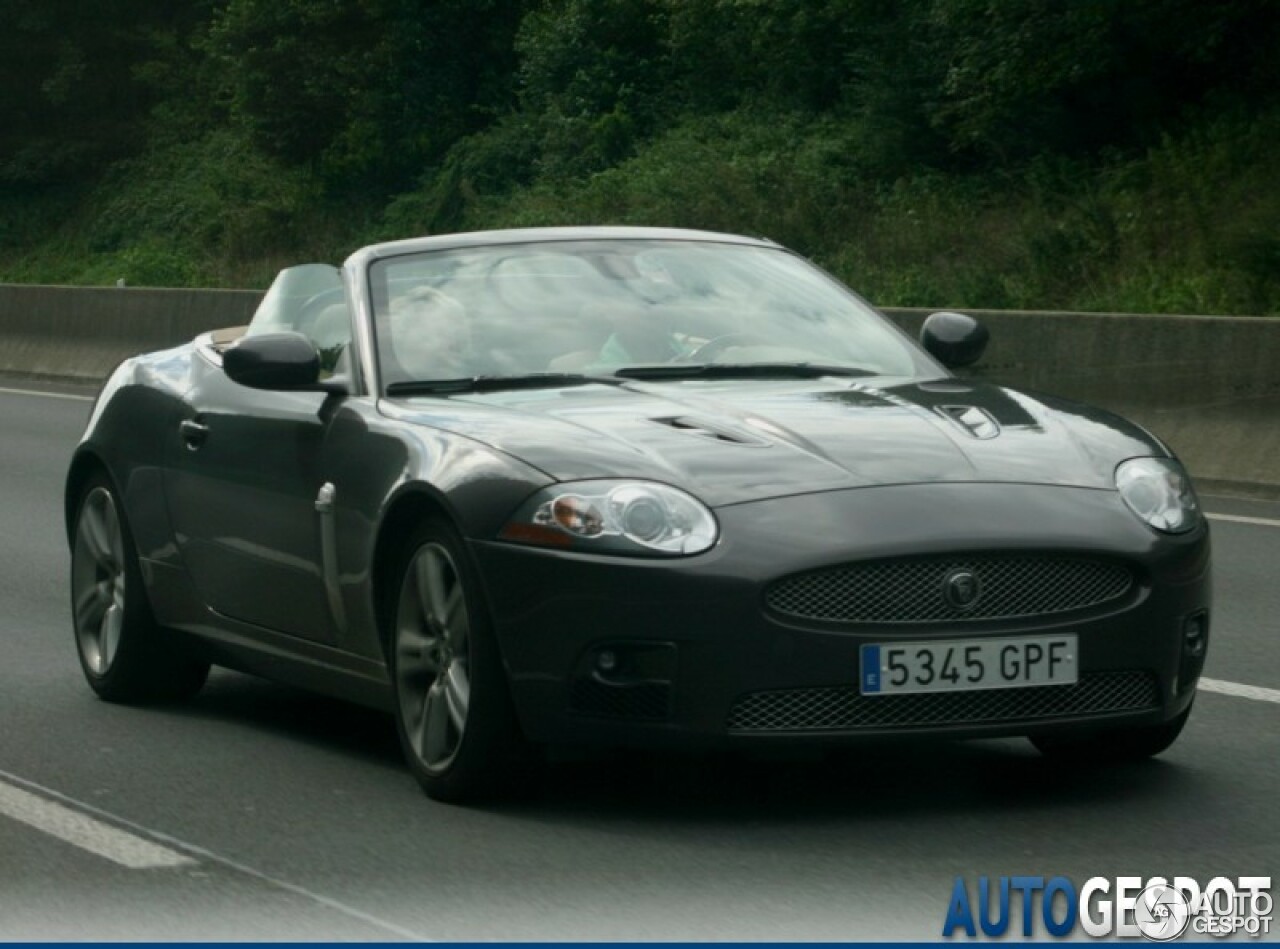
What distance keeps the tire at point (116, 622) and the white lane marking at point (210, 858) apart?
3.96 ft

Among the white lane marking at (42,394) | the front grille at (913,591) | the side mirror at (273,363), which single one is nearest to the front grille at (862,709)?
the front grille at (913,591)

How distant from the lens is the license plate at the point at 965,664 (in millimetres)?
6422

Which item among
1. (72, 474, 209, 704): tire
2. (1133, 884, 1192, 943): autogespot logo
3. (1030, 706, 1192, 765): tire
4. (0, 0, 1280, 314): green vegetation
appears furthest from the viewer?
(0, 0, 1280, 314): green vegetation

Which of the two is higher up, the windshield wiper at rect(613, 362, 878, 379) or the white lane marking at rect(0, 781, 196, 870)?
the windshield wiper at rect(613, 362, 878, 379)

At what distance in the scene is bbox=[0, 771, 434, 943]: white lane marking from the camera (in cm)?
560

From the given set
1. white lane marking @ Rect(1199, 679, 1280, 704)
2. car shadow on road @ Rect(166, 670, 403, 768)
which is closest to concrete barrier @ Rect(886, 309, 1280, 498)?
white lane marking @ Rect(1199, 679, 1280, 704)

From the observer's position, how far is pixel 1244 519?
13820mm

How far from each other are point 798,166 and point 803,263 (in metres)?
25.4

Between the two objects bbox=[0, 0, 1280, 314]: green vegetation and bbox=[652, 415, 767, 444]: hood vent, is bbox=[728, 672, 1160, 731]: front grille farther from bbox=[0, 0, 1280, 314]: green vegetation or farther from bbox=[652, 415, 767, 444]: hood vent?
bbox=[0, 0, 1280, 314]: green vegetation

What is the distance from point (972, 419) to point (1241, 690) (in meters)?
2.00

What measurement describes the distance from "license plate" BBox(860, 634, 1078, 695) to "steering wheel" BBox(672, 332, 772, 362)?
5.13 feet

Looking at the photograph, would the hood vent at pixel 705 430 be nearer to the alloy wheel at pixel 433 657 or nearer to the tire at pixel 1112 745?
the alloy wheel at pixel 433 657

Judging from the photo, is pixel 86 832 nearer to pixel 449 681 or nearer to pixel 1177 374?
pixel 449 681
